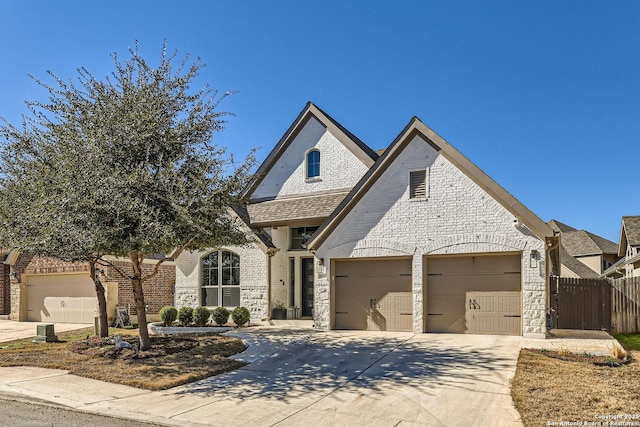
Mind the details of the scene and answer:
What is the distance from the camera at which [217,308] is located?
1819 cm

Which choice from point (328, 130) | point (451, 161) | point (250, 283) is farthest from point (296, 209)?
point (451, 161)

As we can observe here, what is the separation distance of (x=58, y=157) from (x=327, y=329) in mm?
9106

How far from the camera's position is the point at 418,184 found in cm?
1562

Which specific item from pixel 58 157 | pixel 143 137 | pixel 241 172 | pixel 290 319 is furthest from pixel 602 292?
pixel 58 157

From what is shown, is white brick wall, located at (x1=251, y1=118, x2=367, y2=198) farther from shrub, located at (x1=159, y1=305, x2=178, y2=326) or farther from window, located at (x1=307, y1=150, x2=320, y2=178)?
shrub, located at (x1=159, y1=305, x2=178, y2=326)

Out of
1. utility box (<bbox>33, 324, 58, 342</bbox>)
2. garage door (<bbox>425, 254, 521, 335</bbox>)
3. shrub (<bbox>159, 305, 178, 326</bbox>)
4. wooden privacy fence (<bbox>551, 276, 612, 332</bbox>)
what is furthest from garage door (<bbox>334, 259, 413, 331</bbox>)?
utility box (<bbox>33, 324, 58, 342</bbox>)

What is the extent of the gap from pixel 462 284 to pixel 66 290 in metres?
17.9

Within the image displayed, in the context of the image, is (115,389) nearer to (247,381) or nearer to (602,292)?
(247,381)

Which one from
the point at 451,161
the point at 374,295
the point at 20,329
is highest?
the point at 451,161

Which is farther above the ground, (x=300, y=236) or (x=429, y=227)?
(x=429, y=227)

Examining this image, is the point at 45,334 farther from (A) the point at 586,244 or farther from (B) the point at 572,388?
(A) the point at 586,244

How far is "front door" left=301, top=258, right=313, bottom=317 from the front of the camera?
63.0 feet

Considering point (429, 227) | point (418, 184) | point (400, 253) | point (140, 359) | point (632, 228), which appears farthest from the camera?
point (632, 228)

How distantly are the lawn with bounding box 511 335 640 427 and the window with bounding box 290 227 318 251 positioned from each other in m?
9.53
